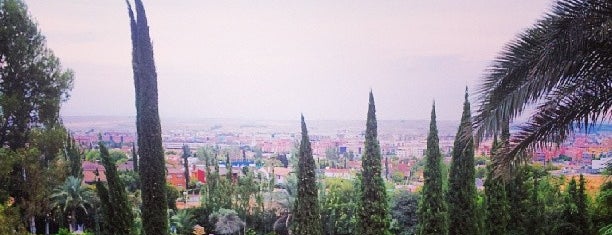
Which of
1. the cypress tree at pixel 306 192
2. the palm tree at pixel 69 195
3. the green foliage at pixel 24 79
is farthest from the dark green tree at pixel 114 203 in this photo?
the palm tree at pixel 69 195

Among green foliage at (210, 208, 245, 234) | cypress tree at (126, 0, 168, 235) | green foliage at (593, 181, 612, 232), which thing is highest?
cypress tree at (126, 0, 168, 235)

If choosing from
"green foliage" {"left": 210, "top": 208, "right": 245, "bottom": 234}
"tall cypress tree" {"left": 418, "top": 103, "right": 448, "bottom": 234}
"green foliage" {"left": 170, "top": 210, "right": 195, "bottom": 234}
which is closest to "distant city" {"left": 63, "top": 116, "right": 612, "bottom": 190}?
"green foliage" {"left": 210, "top": 208, "right": 245, "bottom": 234}

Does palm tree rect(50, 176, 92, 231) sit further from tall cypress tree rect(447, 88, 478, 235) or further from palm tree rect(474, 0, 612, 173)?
palm tree rect(474, 0, 612, 173)

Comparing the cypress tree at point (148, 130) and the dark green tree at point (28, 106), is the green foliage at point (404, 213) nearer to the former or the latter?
the cypress tree at point (148, 130)

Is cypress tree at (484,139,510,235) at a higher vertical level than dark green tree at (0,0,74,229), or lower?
lower

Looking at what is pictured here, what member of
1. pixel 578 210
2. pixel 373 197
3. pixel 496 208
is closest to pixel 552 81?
pixel 373 197

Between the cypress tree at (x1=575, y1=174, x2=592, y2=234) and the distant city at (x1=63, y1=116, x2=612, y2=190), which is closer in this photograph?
the cypress tree at (x1=575, y1=174, x2=592, y2=234)

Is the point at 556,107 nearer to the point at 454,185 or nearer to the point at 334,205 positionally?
the point at 454,185
